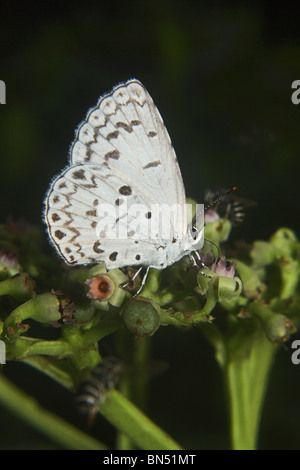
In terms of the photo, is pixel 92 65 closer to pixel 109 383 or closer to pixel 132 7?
pixel 132 7

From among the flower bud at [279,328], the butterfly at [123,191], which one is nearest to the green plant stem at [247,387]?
the flower bud at [279,328]

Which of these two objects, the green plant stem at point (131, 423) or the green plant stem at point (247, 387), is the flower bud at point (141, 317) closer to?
the green plant stem at point (131, 423)

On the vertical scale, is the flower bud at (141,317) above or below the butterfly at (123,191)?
Result: below

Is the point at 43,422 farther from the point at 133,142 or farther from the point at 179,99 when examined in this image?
the point at 179,99

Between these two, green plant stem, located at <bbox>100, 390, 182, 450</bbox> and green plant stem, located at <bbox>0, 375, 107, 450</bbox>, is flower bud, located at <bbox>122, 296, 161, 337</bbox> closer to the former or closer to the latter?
green plant stem, located at <bbox>100, 390, 182, 450</bbox>

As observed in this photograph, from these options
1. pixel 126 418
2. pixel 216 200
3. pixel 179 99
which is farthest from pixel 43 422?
pixel 179 99

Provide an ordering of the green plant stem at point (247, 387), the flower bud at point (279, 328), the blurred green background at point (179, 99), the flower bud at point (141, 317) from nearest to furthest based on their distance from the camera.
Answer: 1. the flower bud at point (141, 317)
2. the flower bud at point (279, 328)
3. the green plant stem at point (247, 387)
4. the blurred green background at point (179, 99)
